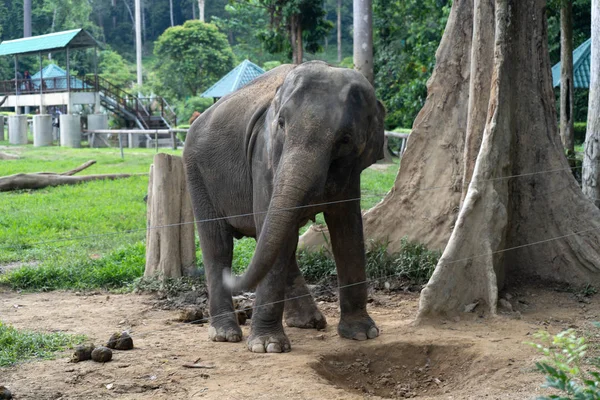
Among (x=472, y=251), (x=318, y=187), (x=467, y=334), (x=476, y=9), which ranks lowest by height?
(x=467, y=334)

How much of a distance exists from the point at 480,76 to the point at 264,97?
2.61 metres

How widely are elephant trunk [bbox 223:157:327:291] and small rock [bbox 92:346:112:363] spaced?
1134 mm

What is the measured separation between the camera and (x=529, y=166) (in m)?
8.37

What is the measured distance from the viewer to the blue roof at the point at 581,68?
27141 mm

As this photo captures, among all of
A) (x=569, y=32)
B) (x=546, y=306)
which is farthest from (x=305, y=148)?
(x=569, y=32)

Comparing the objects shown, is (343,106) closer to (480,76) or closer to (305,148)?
(305,148)

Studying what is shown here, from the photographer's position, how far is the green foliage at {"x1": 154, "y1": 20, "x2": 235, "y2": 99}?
46.3 meters

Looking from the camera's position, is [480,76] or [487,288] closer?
[487,288]

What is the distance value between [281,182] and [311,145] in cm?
33

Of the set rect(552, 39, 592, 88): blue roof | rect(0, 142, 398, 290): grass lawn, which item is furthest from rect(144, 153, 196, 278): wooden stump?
rect(552, 39, 592, 88): blue roof

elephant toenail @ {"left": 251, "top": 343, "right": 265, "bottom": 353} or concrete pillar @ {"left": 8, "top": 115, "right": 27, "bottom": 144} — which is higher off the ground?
concrete pillar @ {"left": 8, "top": 115, "right": 27, "bottom": 144}

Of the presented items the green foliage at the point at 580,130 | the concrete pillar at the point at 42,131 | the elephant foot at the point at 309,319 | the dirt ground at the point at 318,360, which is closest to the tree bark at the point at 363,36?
the dirt ground at the point at 318,360

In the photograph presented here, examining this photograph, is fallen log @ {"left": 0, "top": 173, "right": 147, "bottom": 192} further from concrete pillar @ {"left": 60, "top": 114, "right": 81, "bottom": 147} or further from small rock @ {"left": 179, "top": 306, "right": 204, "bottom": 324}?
concrete pillar @ {"left": 60, "top": 114, "right": 81, "bottom": 147}

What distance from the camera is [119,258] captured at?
10.3m
